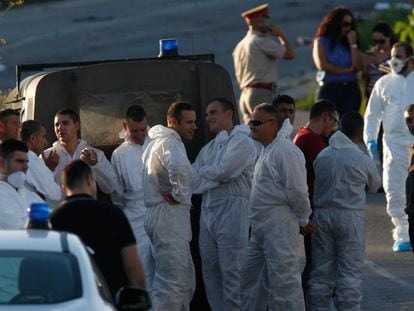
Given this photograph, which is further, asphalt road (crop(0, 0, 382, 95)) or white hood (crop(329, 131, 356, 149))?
asphalt road (crop(0, 0, 382, 95))

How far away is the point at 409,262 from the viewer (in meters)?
15.9

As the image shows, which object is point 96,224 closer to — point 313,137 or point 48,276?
point 48,276

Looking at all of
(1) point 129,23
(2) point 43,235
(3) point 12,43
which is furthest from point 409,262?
(1) point 129,23

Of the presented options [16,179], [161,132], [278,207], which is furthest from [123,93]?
[16,179]

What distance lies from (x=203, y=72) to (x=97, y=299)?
5.60 m

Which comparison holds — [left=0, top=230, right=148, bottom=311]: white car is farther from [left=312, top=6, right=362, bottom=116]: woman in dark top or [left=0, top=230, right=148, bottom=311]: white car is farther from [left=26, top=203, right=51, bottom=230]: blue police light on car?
[left=312, top=6, right=362, bottom=116]: woman in dark top

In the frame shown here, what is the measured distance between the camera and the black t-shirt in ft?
33.2

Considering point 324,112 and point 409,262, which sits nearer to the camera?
point 324,112

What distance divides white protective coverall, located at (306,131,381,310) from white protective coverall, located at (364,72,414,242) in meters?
3.43

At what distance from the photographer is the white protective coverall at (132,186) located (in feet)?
44.5

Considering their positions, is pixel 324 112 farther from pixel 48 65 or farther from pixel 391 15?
pixel 391 15

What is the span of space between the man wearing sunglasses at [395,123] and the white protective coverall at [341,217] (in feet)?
11.4

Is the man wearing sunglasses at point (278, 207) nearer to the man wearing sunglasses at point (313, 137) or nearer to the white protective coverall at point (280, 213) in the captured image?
the white protective coverall at point (280, 213)

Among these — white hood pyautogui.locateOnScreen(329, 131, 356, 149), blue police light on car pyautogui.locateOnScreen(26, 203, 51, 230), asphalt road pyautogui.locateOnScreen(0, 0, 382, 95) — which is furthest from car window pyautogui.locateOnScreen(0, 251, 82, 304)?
asphalt road pyautogui.locateOnScreen(0, 0, 382, 95)
